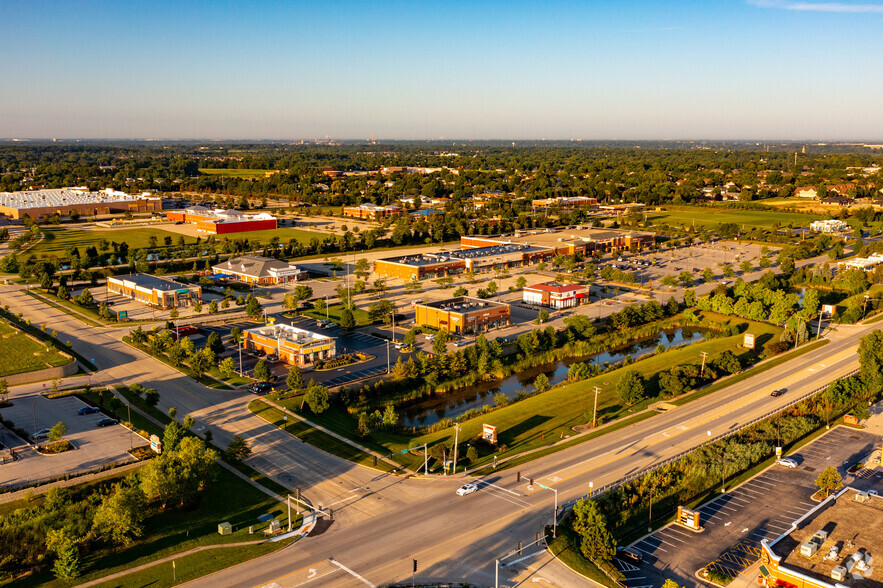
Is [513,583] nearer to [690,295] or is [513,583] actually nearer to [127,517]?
[127,517]

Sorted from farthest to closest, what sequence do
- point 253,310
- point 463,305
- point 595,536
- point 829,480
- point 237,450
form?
point 253,310, point 463,305, point 237,450, point 829,480, point 595,536

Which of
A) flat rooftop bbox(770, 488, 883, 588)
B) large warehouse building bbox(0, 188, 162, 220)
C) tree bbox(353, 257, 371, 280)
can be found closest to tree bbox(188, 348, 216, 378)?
tree bbox(353, 257, 371, 280)

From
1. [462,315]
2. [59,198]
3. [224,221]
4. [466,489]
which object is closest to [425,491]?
[466,489]

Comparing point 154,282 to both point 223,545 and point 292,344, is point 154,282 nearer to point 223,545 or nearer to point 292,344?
point 292,344

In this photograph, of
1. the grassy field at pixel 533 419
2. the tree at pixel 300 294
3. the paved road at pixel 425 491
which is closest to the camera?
the paved road at pixel 425 491

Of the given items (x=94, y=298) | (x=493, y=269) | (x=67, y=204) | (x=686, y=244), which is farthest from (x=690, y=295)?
(x=67, y=204)

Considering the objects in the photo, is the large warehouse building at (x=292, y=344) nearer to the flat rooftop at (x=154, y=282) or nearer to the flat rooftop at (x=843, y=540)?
the flat rooftop at (x=154, y=282)

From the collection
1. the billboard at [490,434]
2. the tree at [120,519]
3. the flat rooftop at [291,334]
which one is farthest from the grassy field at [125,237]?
the tree at [120,519]
